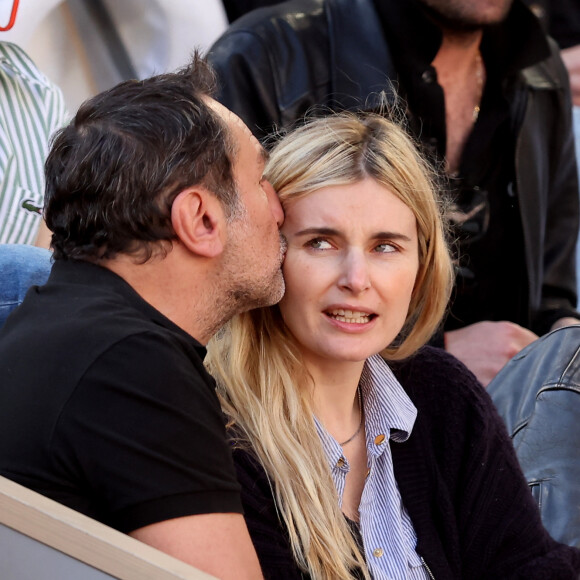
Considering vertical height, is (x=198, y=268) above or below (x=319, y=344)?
above

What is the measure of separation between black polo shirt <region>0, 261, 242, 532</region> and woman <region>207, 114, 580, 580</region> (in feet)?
1.30

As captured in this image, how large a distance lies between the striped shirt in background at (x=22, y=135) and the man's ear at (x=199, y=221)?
2.83 feet

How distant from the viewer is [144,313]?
1451mm

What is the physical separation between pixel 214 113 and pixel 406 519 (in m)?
0.77

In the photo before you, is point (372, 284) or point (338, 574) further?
point (372, 284)

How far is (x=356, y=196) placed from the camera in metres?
1.83

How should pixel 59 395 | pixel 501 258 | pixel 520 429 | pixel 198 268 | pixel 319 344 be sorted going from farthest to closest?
→ pixel 501 258
pixel 520 429
pixel 319 344
pixel 198 268
pixel 59 395

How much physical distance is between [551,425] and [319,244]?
0.72 m

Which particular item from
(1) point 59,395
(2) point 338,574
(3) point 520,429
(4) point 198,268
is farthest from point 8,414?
(3) point 520,429

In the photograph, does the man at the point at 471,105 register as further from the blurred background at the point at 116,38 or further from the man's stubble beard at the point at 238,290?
the man's stubble beard at the point at 238,290

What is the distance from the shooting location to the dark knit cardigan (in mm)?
1853

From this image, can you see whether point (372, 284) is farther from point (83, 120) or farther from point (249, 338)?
point (83, 120)

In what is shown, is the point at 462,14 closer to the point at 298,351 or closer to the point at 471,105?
the point at 471,105

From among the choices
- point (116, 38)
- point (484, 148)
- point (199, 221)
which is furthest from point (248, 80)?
point (199, 221)
